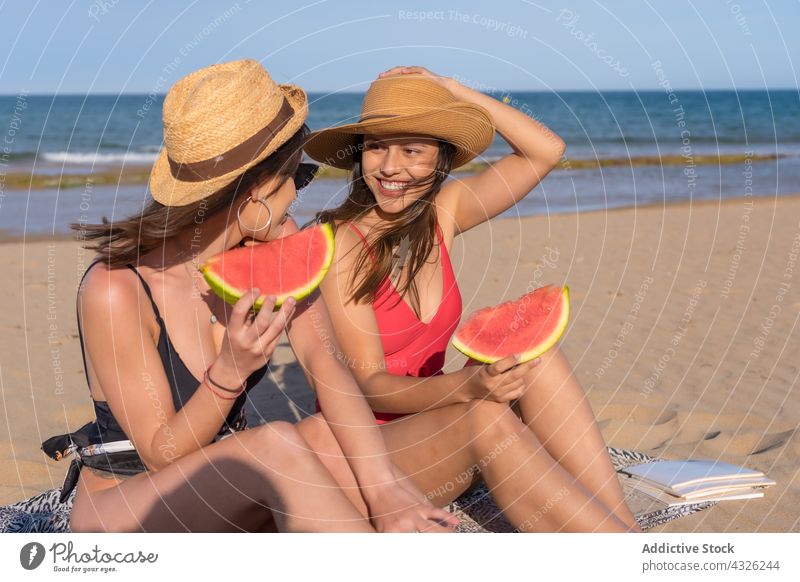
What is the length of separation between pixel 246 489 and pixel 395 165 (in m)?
1.62

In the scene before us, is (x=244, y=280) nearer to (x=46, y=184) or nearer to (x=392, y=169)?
(x=392, y=169)

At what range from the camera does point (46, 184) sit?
17516 millimetres

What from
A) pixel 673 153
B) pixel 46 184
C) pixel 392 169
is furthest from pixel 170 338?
pixel 673 153

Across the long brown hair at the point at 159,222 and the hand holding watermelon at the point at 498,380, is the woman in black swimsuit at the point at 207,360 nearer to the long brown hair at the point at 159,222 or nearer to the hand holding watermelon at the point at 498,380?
the long brown hair at the point at 159,222

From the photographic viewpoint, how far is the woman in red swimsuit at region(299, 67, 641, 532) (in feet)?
10.7

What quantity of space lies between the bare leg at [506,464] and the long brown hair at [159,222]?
851 millimetres

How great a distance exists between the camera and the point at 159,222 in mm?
3115

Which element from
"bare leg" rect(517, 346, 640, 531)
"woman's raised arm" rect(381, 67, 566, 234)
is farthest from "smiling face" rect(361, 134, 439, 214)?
"bare leg" rect(517, 346, 640, 531)

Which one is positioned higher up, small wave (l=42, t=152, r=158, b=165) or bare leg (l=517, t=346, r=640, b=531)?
bare leg (l=517, t=346, r=640, b=531)

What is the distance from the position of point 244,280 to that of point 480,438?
1.03m

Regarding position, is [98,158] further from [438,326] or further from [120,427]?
[120,427]

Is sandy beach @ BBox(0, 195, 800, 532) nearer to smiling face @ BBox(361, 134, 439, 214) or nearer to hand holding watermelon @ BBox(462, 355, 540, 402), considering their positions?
hand holding watermelon @ BBox(462, 355, 540, 402)

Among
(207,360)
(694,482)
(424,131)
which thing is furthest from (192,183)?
(694,482)
